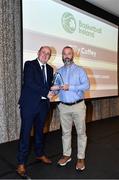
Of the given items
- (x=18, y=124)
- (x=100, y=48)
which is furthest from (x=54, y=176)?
(x=100, y=48)

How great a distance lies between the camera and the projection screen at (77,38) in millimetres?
3260

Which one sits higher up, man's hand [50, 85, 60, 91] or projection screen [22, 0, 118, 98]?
projection screen [22, 0, 118, 98]

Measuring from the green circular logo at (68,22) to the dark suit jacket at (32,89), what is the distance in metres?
1.80

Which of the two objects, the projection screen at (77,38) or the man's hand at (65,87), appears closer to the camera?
the man's hand at (65,87)

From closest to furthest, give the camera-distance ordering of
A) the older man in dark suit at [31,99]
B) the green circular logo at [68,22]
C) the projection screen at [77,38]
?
the older man in dark suit at [31,99], the projection screen at [77,38], the green circular logo at [68,22]

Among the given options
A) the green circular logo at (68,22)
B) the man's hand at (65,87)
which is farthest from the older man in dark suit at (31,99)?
the green circular logo at (68,22)

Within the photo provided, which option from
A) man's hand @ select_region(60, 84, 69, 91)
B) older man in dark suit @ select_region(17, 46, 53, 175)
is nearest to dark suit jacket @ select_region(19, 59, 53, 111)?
older man in dark suit @ select_region(17, 46, 53, 175)

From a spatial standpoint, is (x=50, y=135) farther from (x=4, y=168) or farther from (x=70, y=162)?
(x=4, y=168)

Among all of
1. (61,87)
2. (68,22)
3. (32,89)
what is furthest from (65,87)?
(68,22)

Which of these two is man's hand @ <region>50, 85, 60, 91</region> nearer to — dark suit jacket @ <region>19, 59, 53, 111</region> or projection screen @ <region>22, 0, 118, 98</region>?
dark suit jacket @ <region>19, 59, 53, 111</region>

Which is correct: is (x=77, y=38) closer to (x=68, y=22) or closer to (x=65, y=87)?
(x=68, y=22)

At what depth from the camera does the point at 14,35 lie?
3.32m

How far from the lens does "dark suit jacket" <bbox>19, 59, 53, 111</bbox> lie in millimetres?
2189

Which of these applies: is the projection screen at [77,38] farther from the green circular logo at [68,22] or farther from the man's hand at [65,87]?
the man's hand at [65,87]
